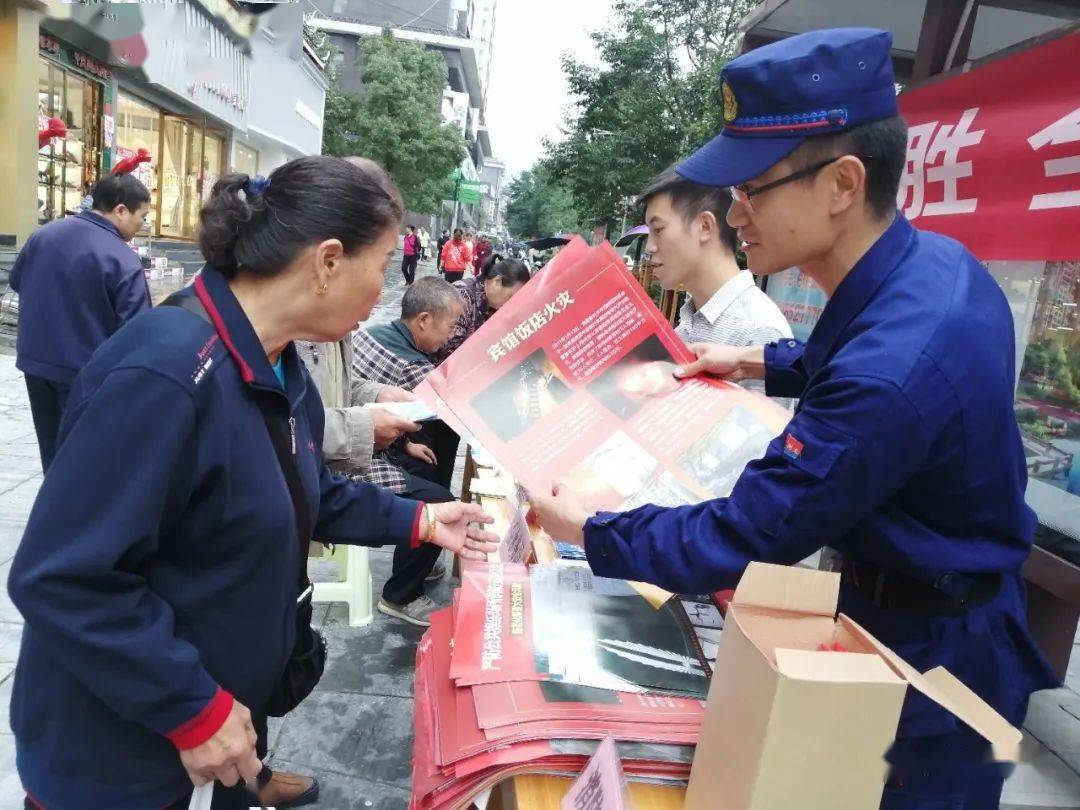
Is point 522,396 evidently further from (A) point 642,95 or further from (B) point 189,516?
(A) point 642,95

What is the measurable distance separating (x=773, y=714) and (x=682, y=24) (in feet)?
47.2

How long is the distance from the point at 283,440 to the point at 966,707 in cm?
99

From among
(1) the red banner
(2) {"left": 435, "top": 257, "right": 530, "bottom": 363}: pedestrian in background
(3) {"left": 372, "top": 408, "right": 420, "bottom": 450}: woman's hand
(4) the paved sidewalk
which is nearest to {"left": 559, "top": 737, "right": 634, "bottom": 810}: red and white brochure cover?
(4) the paved sidewalk

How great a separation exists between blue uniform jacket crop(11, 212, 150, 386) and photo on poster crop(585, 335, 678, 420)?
120 inches

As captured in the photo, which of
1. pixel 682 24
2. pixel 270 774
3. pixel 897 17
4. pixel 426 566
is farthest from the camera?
pixel 682 24

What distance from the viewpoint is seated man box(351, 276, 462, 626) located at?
11.0ft

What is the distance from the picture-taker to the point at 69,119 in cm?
1116

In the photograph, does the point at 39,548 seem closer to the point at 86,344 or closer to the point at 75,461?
the point at 75,461

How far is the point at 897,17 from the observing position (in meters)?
3.59

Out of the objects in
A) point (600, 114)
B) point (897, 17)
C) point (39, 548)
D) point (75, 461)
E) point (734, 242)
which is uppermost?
point (600, 114)

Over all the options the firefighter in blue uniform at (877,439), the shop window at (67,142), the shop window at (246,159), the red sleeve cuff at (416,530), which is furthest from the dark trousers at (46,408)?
the shop window at (246,159)

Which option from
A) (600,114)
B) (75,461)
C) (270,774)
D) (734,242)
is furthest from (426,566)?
(600,114)

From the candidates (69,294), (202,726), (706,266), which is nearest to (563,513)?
(202,726)

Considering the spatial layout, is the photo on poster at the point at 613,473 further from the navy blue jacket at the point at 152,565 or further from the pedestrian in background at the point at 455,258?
the pedestrian in background at the point at 455,258
